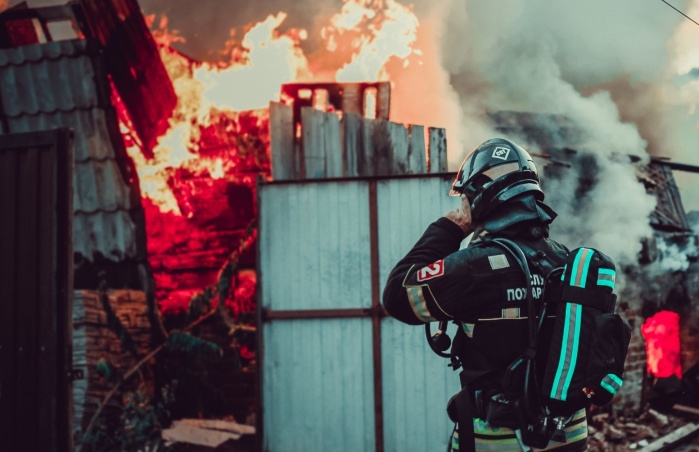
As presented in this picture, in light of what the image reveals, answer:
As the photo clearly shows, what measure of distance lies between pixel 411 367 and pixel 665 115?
8.42 meters

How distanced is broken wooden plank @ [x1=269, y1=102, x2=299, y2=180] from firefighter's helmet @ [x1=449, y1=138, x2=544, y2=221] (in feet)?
12.8

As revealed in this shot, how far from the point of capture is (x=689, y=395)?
364 inches

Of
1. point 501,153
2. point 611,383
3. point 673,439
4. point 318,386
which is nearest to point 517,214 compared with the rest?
point 501,153

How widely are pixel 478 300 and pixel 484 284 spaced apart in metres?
0.07

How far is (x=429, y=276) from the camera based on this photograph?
2691mm

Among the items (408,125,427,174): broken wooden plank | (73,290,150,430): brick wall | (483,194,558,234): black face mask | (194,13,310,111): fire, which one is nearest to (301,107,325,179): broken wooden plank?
(408,125,427,174): broken wooden plank

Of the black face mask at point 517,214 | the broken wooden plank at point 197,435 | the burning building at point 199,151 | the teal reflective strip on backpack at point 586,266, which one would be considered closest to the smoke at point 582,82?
the burning building at point 199,151

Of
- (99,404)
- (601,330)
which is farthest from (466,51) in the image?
(601,330)

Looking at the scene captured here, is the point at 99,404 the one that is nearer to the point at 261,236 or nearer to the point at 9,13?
the point at 261,236

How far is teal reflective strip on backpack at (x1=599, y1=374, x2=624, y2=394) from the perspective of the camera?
256cm

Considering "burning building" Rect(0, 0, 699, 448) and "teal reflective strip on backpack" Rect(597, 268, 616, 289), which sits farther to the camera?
"burning building" Rect(0, 0, 699, 448)

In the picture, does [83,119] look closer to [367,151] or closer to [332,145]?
[332,145]

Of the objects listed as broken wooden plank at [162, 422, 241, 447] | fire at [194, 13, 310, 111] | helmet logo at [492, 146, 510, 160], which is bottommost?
broken wooden plank at [162, 422, 241, 447]

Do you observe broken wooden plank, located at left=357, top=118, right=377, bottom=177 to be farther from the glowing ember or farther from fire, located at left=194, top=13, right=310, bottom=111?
the glowing ember
